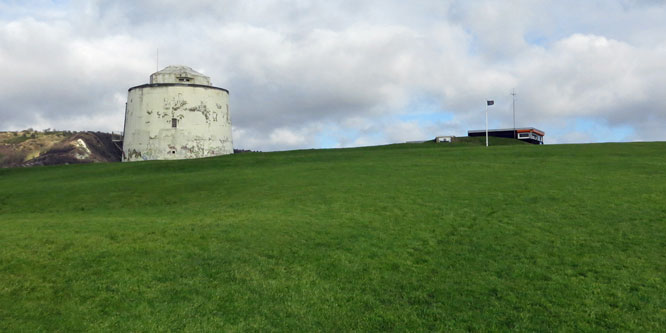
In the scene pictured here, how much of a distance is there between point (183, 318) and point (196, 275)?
1929 millimetres

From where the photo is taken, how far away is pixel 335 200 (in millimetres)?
18547

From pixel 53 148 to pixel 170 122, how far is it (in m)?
78.3

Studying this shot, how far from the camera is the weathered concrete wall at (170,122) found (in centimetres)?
5503

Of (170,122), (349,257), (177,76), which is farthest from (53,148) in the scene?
(349,257)

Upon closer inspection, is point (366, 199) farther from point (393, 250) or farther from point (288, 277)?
point (288, 277)

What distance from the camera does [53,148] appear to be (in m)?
117

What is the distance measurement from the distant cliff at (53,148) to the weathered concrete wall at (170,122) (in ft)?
188

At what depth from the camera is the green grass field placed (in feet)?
30.7

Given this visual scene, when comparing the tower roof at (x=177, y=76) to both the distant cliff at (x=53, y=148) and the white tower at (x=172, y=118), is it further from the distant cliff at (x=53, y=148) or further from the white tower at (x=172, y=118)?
the distant cliff at (x=53, y=148)

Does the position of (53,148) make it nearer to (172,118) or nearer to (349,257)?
(172,118)

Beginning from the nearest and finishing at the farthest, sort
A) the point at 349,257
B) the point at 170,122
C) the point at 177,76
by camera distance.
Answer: the point at 349,257, the point at 170,122, the point at 177,76

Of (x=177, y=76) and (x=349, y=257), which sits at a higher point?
(x=177, y=76)

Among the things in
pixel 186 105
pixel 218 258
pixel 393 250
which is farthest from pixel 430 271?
pixel 186 105

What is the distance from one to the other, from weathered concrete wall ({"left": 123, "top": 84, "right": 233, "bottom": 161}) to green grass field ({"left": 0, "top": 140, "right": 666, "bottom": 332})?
33380mm
